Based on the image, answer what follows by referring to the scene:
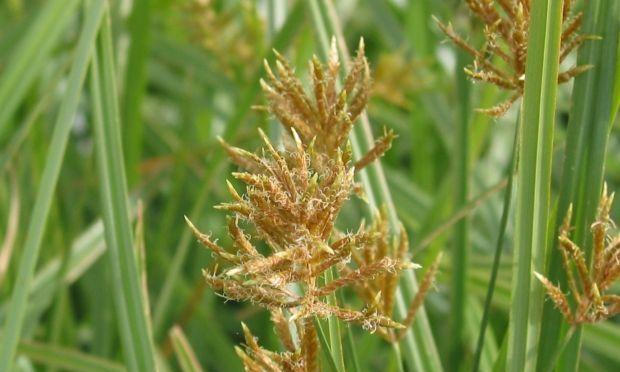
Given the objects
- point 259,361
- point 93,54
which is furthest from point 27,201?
point 259,361

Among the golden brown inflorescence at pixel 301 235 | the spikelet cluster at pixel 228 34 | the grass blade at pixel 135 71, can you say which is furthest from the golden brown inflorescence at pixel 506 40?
the grass blade at pixel 135 71

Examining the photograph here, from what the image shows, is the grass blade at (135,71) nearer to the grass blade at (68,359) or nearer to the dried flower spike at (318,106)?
the grass blade at (68,359)

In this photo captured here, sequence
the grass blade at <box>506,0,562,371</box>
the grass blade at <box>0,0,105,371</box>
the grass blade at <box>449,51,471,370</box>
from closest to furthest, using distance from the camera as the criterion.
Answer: the grass blade at <box>506,0,562,371</box> → the grass blade at <box>0,0,105,371</box> → the grass blade at <box>449,51,471,370</box>

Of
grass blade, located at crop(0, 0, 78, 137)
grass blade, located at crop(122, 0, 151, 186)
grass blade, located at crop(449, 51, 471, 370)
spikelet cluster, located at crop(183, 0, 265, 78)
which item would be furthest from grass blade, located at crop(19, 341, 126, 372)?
spikelet cluster, located at crop(183, 0, 265, 78)

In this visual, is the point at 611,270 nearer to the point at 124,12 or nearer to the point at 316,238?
the point at 316,238

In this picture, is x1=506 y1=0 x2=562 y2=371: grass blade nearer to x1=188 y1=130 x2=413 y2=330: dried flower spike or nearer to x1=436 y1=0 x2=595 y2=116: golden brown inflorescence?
x1=436 y1=0 x2=595 y2=116: golden brown inflorescence
